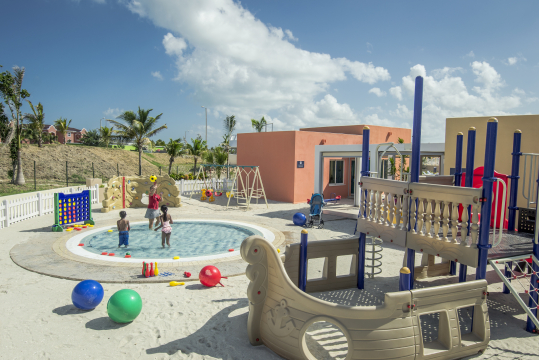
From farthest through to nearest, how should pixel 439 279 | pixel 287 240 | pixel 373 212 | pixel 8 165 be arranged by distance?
pixel 8 165
pixel 287 240
pixel 439 279
pixel 373 212

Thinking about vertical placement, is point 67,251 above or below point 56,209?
below

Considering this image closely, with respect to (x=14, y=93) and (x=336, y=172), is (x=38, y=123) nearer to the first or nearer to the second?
(x=14, y=93)

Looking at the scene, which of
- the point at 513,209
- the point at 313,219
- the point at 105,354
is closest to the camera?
the point at 105,354

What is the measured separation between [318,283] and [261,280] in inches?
96.6

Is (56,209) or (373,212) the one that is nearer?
(373,212)

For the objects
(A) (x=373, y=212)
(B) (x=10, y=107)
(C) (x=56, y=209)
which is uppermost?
(B) (x=10, y=107)

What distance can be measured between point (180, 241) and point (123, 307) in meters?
5.92

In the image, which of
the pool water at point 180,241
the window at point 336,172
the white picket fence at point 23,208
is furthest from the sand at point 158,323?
the window at point 336,172

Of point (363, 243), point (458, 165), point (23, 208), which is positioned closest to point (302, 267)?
point (363, 243)

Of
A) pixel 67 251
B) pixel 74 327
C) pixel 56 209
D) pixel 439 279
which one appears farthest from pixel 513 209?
pixel 56 209

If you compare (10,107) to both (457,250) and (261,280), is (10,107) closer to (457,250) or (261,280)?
(261,280)

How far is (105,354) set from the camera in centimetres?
464

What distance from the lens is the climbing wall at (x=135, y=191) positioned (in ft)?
53.8

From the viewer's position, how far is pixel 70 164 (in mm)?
36625
